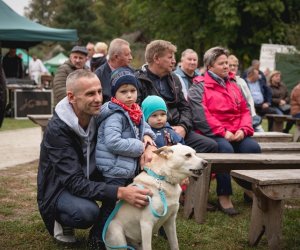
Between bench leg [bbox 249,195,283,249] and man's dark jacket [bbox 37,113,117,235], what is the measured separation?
145 centimetres

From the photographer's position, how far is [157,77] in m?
5.83

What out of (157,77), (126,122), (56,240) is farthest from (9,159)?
(126,122)

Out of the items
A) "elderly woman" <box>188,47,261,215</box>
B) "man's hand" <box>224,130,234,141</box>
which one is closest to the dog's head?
"elderly woman" <box>188,47,261,215</box>

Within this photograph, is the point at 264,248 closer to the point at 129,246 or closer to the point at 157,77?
the point at 129,246

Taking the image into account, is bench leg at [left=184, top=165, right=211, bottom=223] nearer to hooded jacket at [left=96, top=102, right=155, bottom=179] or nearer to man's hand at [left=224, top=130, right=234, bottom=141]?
man's hand at [left=224, top=130, right=234, bottom=141]

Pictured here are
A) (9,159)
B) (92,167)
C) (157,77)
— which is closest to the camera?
(92,167)

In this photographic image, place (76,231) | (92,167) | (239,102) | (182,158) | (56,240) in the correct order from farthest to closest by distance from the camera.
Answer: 1. (239,102)
2. (76,231)
3. (56,240)
4. (92,167)
5. (182,158)

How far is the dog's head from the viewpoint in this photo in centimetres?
378

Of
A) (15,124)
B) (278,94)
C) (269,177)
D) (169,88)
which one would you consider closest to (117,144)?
(269,177)

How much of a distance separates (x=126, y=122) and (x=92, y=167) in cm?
45

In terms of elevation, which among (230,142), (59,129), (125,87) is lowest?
(230,142)

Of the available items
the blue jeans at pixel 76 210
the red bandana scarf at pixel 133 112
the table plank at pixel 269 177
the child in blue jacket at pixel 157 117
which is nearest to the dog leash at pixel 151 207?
the blue jeans at pixel 76 210

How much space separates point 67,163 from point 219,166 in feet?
6.51

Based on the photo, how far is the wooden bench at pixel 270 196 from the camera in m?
4.00
